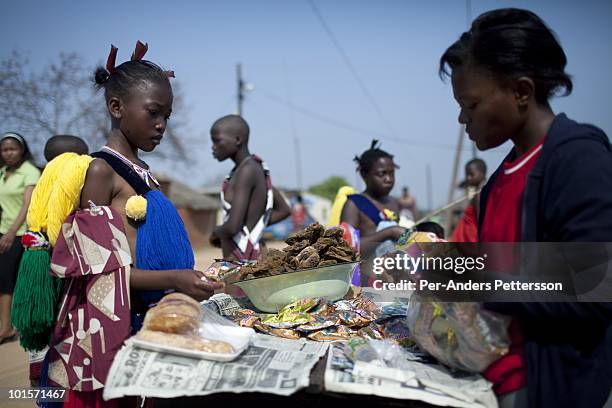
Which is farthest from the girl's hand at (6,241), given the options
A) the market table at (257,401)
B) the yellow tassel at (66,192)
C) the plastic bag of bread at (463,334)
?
the plastic bag of bread at (463,334)

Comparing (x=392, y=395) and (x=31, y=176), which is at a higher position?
(x=31, y=176)

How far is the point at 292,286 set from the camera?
226cm

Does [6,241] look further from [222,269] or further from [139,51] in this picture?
[139,51]

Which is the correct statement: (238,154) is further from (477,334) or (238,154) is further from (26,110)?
(26,110)

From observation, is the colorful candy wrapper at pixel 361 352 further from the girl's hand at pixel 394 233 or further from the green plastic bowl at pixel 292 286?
the girl's hand at pixel 394 233

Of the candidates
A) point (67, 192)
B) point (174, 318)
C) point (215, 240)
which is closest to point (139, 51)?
point (67, 192)

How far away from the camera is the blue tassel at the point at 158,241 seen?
1863 millimetres

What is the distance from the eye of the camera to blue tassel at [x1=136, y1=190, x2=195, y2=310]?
6.11ft

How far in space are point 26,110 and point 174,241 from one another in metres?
10.3

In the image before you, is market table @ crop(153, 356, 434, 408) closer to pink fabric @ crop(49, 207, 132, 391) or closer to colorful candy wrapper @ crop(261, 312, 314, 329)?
colorful candy wrapper @ crop(261, 312, 314, 329)

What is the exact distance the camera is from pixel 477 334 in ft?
4.58

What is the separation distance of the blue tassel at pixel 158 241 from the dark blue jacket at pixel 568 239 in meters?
1.18

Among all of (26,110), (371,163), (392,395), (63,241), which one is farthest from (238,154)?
(26,110)

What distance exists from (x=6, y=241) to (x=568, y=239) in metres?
4.99
